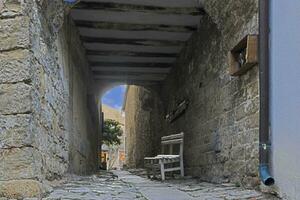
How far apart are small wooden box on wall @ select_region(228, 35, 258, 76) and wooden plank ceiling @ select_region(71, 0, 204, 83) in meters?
1.50

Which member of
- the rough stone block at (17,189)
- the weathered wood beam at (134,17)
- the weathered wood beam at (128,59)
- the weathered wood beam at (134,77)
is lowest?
the rough stone block at (17,189)

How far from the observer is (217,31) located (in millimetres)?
5316

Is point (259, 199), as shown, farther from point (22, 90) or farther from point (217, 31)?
point (217, 31)

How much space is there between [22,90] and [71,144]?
2580 millimetres

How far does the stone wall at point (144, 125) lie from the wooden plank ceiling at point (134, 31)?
2026mm

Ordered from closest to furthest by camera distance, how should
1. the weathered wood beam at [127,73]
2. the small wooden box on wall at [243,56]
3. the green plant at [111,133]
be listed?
the small wooden box on wall at [243,56], the weathered wood beam at [127,73], the green plant at [111,133]

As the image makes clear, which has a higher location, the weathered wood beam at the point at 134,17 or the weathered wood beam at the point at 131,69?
the weathered wood beam at the point at 134,17

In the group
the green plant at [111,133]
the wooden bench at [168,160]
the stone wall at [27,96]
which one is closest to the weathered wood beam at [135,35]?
the wooden bench at [168,160]

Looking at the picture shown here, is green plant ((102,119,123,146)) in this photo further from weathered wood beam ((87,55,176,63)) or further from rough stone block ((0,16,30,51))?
rough stone block ((0,16,30,51))

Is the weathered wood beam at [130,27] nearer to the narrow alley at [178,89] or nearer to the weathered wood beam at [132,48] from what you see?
the narrow alley at [178,89]

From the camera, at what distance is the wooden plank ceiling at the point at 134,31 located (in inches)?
226

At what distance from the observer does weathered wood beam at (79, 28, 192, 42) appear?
269 inches
